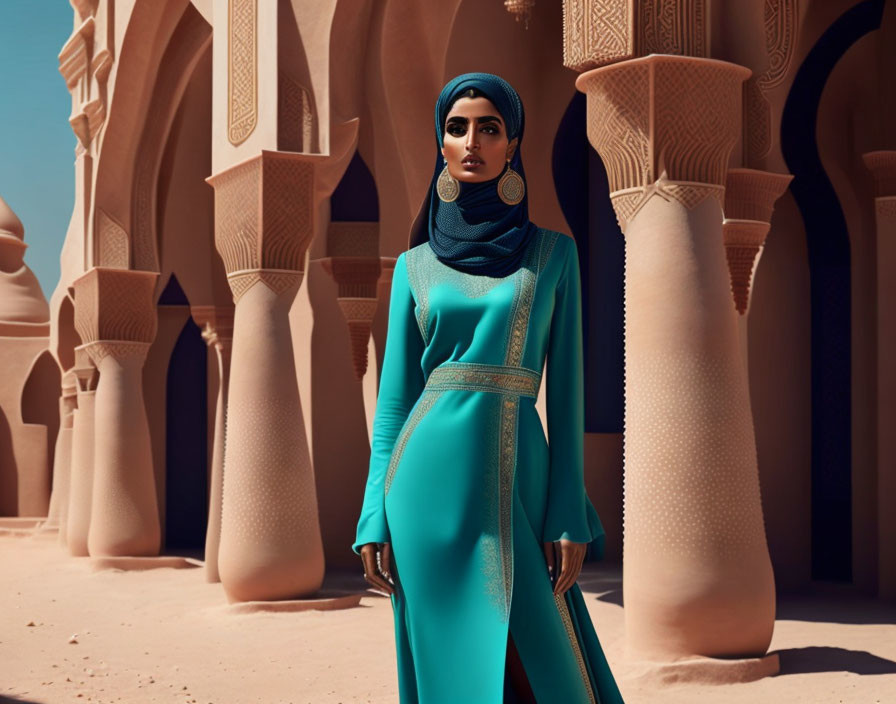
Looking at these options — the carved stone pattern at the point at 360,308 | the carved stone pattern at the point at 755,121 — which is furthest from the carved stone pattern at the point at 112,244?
the carved stone pattern at the point at 755,121

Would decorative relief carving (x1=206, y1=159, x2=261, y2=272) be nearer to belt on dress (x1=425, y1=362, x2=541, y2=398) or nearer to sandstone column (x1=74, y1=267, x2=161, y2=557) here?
sandstone column (x1=74, y1=267, x2=161, y2=557)

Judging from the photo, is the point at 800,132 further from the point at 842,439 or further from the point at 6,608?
the point at 6,608

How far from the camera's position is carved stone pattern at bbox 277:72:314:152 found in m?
9.30

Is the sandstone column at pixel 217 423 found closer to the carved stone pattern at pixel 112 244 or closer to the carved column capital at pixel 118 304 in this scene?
the carved column capital at pixel 118 304

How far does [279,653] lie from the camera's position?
802 centimetres

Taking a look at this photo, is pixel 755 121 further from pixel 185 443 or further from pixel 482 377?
pixel 185 443

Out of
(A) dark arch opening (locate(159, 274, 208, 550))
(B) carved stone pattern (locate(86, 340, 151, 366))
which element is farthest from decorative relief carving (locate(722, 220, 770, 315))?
(A) dark arch opening (locate(159, 274, 208, 550))

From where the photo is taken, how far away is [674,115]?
250 inches

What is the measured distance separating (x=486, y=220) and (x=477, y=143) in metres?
0.20

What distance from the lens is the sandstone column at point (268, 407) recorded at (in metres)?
9.09

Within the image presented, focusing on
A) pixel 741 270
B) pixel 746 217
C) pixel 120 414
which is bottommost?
pixel 120 414

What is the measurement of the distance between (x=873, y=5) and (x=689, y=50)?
13.5ft

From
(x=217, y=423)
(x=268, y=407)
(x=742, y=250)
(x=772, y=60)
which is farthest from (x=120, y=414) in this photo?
(x=772, y=60)

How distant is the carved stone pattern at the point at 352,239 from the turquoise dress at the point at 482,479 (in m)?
9.48
